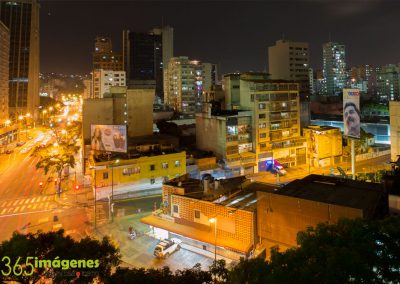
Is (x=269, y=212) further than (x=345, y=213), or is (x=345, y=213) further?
(x=269, y=212)

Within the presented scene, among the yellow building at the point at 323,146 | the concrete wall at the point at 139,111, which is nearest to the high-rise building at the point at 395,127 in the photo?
the yellow building at the point at 323,146

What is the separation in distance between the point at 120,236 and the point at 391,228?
818 inches

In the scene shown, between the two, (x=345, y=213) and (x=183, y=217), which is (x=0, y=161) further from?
(x=345, y=213)

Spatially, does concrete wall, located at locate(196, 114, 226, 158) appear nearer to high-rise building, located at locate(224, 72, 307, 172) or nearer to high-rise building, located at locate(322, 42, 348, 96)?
high-rise building, located at locate(224, 72, 307, 172)

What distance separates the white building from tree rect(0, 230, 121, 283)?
94.2m

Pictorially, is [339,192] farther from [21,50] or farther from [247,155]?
[21,50]

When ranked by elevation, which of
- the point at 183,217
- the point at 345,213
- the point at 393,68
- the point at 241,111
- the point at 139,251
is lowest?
the point at 139,251

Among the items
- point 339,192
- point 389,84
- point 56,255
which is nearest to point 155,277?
point 56,255

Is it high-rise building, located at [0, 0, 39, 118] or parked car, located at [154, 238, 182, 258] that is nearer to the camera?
parked car, located at [154, 238, 182, 258]

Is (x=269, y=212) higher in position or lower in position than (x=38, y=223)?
higher

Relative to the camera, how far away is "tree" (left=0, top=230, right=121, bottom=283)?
10867 mm

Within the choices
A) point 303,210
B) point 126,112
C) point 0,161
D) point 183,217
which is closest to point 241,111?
point 126,112

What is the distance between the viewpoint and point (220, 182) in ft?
91.1

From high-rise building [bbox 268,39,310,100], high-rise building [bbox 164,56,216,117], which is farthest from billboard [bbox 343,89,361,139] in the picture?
high-rise building [bbox 268,39,310,100]
